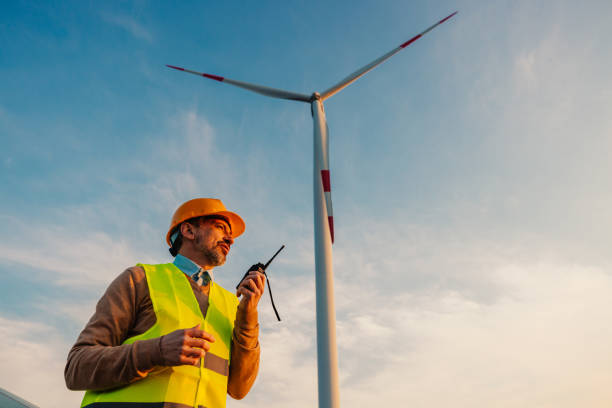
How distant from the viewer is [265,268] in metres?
5.47

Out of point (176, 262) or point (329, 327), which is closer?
point (176, 262)

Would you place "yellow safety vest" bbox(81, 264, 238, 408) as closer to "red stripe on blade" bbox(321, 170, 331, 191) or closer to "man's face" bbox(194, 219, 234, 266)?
"man's face" bbox(194, 219, 234, 266)

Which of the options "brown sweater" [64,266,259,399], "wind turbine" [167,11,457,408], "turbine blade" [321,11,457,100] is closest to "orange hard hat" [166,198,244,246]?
"brown sweater" [64,266,259,399]

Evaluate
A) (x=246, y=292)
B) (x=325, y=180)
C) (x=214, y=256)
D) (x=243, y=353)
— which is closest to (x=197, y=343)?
(x=246, y=292)

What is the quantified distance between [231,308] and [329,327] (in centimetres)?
488

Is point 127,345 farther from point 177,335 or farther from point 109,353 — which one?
point 177,335

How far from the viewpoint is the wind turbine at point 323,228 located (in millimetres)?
9148

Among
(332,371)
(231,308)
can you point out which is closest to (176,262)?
(231,308)

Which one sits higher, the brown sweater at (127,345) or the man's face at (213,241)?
the man's face at (213,241)

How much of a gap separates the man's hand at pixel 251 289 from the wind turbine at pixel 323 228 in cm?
477

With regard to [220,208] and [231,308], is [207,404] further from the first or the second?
[220,208]

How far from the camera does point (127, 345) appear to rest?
3926mm

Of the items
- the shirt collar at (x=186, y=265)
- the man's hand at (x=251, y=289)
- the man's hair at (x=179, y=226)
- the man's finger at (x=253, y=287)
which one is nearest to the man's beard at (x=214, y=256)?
the shirt collar at (x=186, y=265)

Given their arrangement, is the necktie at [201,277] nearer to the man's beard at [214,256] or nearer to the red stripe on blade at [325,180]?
the man's beard at [214,256]
